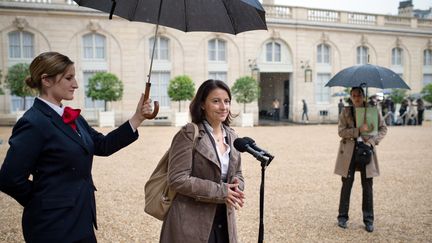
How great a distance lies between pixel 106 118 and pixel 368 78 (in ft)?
54.3

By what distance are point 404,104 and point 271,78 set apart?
8.96 metres

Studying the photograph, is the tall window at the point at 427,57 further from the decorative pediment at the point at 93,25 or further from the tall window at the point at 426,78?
the decorative pediment at the point at 93,25

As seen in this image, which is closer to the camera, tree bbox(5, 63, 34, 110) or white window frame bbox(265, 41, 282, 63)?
tree bbox(5, 63, 34, 110)

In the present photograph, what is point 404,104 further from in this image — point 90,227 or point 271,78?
point 90,227

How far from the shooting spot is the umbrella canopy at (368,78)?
193 inches

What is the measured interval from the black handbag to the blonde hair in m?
3.79

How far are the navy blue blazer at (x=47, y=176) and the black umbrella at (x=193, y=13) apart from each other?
1.01 m

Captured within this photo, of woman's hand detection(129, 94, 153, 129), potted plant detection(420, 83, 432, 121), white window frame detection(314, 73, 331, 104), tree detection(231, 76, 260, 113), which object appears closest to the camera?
woman's hand detection(129, 94, 153, 129)

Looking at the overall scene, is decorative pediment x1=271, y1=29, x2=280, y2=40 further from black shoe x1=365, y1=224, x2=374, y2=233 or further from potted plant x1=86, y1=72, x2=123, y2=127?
black shoe x1=365, y1=224, x2=374, y2=233

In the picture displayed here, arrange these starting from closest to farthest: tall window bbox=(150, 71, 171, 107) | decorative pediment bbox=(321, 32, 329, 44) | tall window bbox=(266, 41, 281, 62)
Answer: tall window bbox=(150, 71, 171, 107) → tall window bbox=(266, 41, 281, 62) → decorative pediment bbox=(321, 32, 329, 44)

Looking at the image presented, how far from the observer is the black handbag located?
495cm

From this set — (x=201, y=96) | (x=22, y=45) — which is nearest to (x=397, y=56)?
(x=22, y=45)

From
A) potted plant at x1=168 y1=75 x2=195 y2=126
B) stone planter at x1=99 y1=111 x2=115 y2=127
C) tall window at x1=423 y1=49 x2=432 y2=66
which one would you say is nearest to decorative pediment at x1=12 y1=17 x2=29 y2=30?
stone planter at x1=99 y1=111 x2=115 y2=127

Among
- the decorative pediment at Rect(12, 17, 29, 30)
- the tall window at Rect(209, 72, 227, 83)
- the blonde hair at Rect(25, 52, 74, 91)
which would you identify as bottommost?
the blonde hair at Rect(25, 52, 74, 91)
